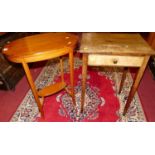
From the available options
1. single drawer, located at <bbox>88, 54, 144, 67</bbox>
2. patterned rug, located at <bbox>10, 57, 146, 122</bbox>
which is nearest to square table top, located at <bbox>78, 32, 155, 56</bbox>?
single drawer, located at <bbox>88, 54, 144, 67</bbox>

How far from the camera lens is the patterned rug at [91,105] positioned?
1626mm

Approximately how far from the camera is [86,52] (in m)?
1.13

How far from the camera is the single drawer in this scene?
1.17m

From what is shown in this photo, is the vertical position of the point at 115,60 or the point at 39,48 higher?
the point at 39,48

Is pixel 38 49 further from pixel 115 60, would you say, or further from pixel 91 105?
pixel 91 105

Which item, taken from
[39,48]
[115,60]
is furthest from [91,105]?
[39,48]

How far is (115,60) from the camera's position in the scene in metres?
1.18

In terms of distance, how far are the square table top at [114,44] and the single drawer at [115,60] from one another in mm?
59

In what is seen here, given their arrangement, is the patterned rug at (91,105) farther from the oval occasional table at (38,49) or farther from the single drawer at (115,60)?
the single drawer at (115,60)

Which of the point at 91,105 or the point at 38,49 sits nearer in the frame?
the point at 38,49

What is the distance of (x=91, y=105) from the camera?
1765 millimetres

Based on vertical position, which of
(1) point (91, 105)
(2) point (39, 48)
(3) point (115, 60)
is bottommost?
(1) point (91, 105)

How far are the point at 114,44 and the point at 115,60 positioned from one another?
0.14m
